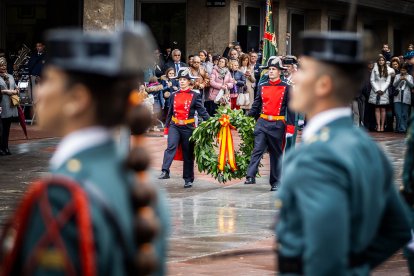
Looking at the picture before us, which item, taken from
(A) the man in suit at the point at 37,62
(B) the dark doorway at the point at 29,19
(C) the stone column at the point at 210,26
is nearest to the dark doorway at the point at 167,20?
(C) the stone column at the point at 210,26

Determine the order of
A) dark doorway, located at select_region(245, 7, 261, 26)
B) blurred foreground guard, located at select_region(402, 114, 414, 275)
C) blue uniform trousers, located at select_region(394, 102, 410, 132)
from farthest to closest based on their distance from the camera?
dark doorway, located at select_region(245, 7, 261, 26)
blue uniform trousers, located at select_region(394, 102, 410, 132)
blurred foreground guard, located at select_region(402, 114, 414, 275)

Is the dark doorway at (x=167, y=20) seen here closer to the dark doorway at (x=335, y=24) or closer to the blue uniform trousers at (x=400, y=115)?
the blue uniform trousers at (x=400, y=115)

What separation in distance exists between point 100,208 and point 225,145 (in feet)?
44.5

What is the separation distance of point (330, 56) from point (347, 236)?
2.18 ft

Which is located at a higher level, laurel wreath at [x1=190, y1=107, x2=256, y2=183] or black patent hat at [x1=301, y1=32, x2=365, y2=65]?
black patent hat at [x1=301, y1=32, x2=365, y2=65]

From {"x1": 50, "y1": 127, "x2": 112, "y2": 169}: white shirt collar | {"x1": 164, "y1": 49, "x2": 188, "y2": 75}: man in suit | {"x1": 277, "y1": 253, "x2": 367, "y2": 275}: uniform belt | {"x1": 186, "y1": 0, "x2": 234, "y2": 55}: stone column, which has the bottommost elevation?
{"x1": 277, "y1": 253, "x2": 367, "y2": 275}: uniform belt

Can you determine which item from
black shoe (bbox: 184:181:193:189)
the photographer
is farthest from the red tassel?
the photographer

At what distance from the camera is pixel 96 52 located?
307cm

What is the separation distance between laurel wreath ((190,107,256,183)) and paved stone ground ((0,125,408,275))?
0.72 ft

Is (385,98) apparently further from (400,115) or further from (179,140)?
(179,140)

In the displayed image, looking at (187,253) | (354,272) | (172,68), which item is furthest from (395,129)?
(354,272)

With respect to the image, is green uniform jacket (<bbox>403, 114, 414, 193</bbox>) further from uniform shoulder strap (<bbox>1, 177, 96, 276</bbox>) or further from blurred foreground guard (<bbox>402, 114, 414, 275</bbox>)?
uniform shoulder strap (<bbox>1, 177, 96, 276</bbox>)

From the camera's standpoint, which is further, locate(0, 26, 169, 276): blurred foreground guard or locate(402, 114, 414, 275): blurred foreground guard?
locate(402, 114, 414, 275): blurred foreground guard

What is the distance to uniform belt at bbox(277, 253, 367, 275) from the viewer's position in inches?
158
